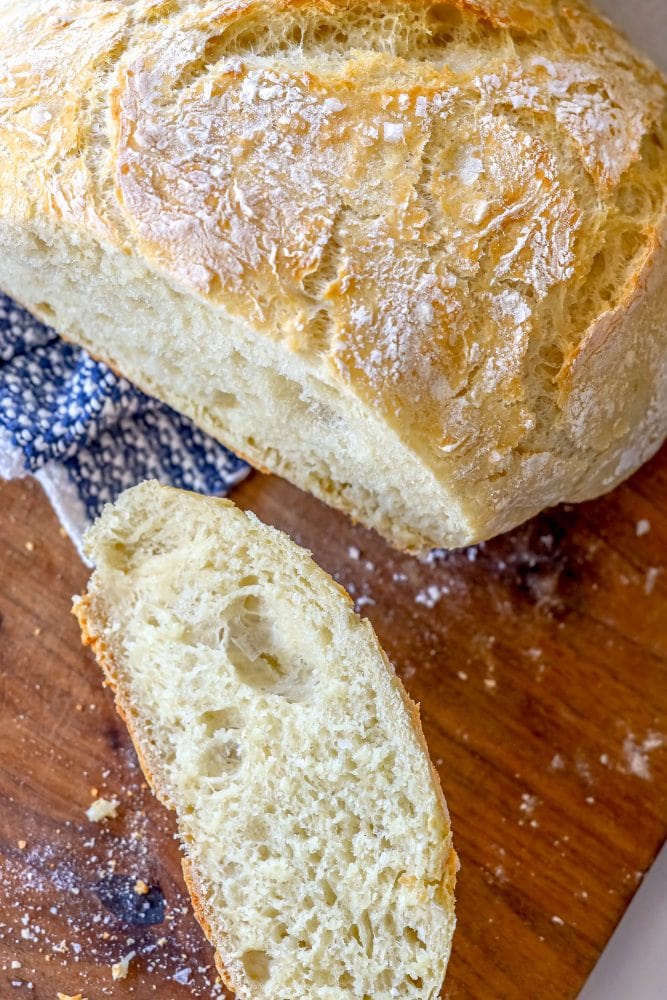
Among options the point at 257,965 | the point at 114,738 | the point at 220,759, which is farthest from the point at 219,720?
the point at 257,965

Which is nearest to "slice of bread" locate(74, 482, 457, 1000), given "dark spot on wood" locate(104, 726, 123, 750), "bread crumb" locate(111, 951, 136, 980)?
"dark spot on wood" locate(104, 726, 123, 750)

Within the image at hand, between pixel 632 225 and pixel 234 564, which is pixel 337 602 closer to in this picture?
pixel 234 564

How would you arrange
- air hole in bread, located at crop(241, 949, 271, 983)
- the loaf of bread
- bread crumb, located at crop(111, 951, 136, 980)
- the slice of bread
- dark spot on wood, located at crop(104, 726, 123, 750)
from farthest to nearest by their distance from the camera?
dark spot on wood, located at crop(104, 726, 123, 750), bread crumb, located at crop(111, 951, 136, 980), air hole in bread, located at crop(241, 949, 271, 983), the slice of bread, the loaf of bread

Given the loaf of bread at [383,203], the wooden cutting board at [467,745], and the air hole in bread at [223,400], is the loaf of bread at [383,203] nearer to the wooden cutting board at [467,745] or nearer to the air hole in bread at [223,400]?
the air hole in bread at [223,400]

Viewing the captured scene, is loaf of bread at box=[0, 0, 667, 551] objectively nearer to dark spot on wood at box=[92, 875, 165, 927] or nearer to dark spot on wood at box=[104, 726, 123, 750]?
dark spot on wood at box=[104, 726, 123, 750]

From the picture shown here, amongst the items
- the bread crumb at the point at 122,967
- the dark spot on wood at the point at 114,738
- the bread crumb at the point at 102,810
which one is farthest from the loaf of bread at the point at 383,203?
the bread crumb at the point at 122,967

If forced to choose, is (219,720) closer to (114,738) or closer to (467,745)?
(114,738)

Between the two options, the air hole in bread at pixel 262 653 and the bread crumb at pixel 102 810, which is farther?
the bread crumb at pixel 102 810
